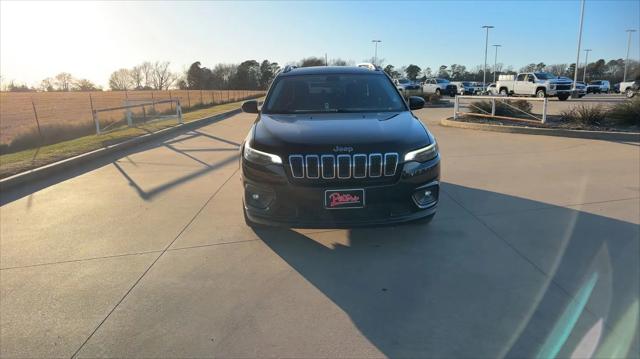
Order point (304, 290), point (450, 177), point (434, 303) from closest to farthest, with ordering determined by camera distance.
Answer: point (434, 303) → point (304, 290) → point (450, 177)

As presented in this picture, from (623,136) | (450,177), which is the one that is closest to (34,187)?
(450,177)

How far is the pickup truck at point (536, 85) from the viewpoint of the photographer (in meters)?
28.6

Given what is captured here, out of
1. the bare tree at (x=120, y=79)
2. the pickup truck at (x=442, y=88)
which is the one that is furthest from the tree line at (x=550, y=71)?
the bare tree at (x=120, y=79)

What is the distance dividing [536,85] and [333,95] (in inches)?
1138

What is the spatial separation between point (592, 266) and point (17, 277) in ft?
16.5

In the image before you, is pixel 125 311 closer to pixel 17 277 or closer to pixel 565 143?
pixel 17 277

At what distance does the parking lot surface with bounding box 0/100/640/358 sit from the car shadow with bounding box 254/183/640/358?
0.01 m

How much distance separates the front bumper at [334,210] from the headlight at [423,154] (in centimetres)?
5

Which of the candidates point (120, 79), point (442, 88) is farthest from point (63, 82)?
point (442, 88)

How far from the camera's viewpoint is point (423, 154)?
401cm

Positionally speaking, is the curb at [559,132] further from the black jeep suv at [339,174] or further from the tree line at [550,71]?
the tree line at [550,71]

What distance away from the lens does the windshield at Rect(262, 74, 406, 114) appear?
516 centimetres

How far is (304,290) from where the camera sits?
3.50m

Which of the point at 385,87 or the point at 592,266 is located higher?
the point at 385,87
